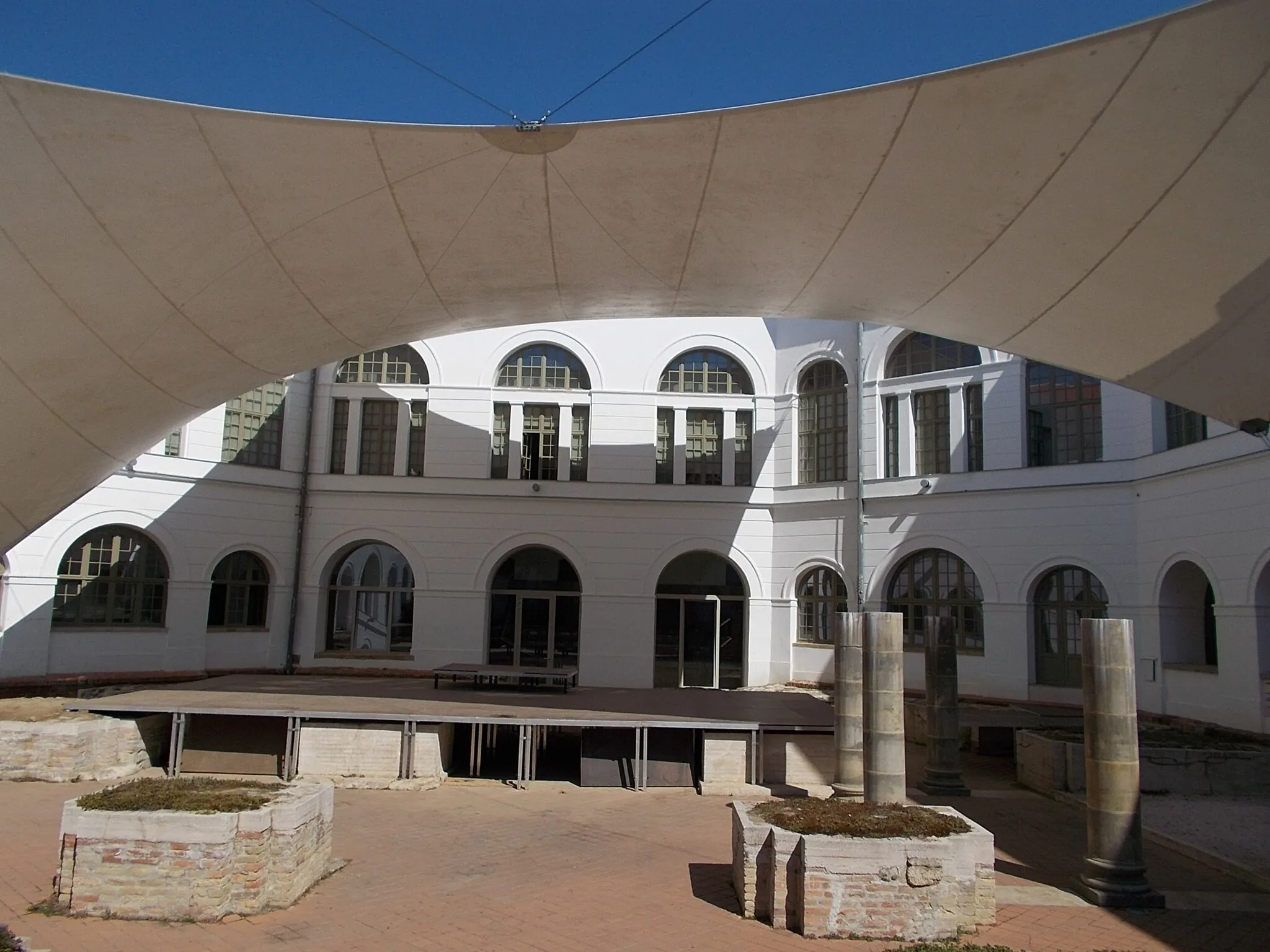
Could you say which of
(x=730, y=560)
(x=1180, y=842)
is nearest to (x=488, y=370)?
(x=730, y=560)

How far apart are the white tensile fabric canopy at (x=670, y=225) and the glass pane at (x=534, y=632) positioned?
38.0ft

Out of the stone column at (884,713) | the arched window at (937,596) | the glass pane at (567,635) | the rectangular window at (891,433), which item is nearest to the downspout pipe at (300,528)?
the glass pane at (567,635)

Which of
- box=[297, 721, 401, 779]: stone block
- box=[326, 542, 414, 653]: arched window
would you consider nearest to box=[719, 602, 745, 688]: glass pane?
box=[326, 542, 414, 653]: arched window

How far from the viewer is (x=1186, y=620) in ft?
64.9

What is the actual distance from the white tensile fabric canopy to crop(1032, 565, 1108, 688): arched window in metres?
9.10

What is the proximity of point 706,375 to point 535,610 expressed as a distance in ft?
Answer: 25.3

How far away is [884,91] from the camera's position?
1042cm

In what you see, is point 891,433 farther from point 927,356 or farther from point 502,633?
point 502,633

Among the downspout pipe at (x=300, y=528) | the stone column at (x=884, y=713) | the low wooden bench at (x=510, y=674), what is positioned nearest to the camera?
the stone column at (x=884, y=713)

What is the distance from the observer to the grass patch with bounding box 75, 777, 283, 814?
9.77 m

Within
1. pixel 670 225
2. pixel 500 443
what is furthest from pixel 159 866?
pixel 500 443

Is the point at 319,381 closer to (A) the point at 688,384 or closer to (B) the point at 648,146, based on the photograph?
(A) the point at 688,384

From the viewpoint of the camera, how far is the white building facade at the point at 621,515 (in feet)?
71.4

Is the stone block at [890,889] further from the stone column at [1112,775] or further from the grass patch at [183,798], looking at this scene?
the grass patch at [183,798]
